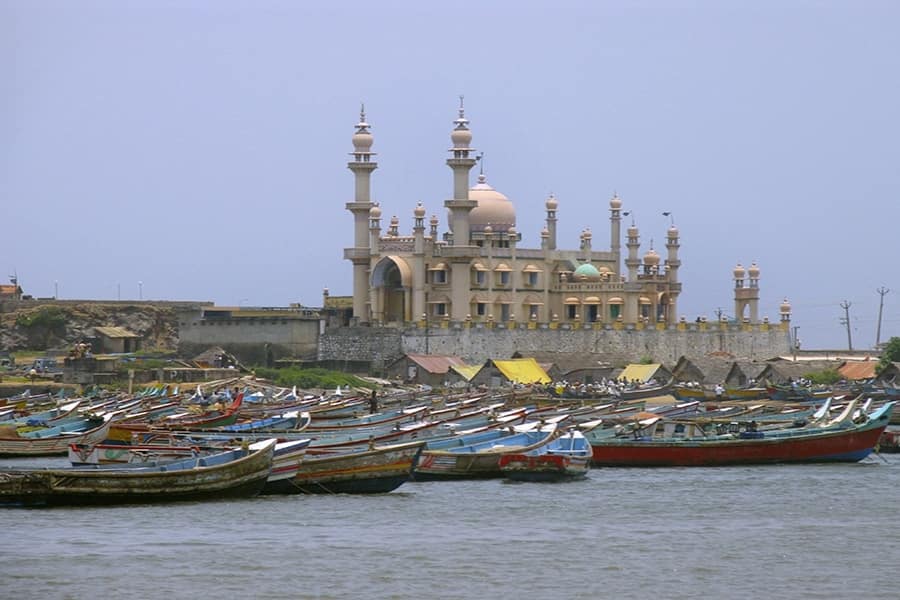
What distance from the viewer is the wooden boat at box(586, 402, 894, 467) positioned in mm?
54531

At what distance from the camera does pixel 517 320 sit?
97625 millimetres

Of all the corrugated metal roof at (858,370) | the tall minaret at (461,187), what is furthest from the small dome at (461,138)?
the corrugated metal roof at (858,370)

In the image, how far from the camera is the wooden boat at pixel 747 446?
54.5m

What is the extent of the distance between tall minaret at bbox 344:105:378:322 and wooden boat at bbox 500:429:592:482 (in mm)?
50510

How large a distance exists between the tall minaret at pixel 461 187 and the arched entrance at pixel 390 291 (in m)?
3.08

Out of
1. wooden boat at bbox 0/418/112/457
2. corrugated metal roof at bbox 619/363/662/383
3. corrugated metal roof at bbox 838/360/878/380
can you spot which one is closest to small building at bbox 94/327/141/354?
corrugated metal roof at bbox 619/363/662/383

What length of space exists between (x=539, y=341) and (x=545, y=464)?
47.3m

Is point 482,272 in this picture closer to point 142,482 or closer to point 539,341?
point 539,341

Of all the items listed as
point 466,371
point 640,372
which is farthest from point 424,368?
point 640,372

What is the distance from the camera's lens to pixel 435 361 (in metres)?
91.7

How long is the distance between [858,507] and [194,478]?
1490 centimetres

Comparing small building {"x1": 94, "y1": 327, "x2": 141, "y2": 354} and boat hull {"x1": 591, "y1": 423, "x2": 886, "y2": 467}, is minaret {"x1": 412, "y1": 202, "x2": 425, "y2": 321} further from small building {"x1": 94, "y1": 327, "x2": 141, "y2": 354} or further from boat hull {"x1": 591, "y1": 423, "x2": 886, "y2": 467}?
boat hull {"x1": 591, "y1": 423, "x2": 886, "y2": 467}

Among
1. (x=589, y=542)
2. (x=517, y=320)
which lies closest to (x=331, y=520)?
(x=589, y=542)

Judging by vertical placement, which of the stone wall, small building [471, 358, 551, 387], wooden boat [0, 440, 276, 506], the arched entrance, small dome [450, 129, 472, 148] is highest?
small dome [450, 129, 472, 148]
